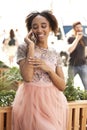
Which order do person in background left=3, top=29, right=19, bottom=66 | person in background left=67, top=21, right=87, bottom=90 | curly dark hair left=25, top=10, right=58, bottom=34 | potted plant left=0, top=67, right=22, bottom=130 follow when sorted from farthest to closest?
1. person in background left=67, top=21, right=87, bottom=90
2. person in background left=3, top=29, right=19, bottom=66
3. potted plant left=0, top=67, right=22, bottom=130
4. curly dark hair left=25, top=10, right=58, bottom=34

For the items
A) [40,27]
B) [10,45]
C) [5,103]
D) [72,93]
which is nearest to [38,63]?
[40,27]

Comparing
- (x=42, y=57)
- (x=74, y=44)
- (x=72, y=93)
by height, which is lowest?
(x=72, y=93)

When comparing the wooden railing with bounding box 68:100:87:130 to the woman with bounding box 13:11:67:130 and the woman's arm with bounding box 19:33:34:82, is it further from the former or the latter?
the woman's arm with bounding box 19:33:34:82

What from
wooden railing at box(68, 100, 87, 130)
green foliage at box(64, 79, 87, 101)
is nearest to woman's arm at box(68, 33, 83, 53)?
green foliage at box(64, 79, 87, 101)

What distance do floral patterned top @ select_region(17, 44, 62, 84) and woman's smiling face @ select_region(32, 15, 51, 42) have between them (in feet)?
0.34

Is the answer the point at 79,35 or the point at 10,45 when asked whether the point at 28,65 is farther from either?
the point at 79,35

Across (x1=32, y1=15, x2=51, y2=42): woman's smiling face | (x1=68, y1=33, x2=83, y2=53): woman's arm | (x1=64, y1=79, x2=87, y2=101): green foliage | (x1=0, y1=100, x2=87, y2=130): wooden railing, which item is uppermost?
(x1=32, y1=15, x2=51, y2=42): woman's smiling face

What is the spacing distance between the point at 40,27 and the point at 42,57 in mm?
224

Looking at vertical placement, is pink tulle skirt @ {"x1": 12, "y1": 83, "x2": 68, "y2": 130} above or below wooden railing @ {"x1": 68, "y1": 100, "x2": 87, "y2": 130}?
above

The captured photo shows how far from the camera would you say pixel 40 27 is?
2145mm

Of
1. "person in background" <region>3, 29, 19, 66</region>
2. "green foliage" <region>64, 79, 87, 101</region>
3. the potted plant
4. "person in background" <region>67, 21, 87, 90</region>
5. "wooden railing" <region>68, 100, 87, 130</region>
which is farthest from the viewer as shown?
"person in background" <region>67, 21, 87, 90</region>

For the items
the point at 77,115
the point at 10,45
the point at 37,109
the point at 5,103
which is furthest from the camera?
the point at 10,45

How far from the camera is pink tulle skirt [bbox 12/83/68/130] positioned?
2.18 meters

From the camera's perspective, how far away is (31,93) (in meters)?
2.20
